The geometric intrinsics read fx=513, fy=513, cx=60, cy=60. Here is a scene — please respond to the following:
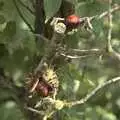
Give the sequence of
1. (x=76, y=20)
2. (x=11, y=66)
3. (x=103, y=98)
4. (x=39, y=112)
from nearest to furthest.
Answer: (x=76, y=20), (x=39, y=112), (x=11, y=66), (x=103, y=98)

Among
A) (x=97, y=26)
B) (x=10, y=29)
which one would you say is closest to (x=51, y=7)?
(x=97, y=26)

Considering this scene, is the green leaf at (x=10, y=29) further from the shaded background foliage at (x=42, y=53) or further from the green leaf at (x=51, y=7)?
the green leaf at (x=51, y=7)

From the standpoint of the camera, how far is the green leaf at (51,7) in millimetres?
1328

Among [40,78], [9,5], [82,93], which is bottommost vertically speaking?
[82,93]

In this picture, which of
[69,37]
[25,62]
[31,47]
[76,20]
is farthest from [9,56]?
[76,20]

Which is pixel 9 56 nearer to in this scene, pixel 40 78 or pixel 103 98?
pixel 40 78

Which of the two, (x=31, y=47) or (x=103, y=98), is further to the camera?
(x=103, y=98)

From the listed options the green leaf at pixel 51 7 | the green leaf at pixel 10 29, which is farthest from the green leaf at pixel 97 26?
the green leaf at pixel 10 29

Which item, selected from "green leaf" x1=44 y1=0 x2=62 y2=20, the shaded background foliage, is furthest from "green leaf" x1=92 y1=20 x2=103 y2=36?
"green leaf" x1=44 y1=0 x2=62 y2=20

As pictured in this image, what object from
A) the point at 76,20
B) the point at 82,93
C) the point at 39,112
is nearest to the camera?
the point at 76,20

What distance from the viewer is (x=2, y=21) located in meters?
1.72

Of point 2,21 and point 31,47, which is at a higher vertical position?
point 2,21

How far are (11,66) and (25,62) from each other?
0.35 ft

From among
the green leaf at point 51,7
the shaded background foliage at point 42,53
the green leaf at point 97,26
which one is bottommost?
the shaded background foliage at point 42,53
